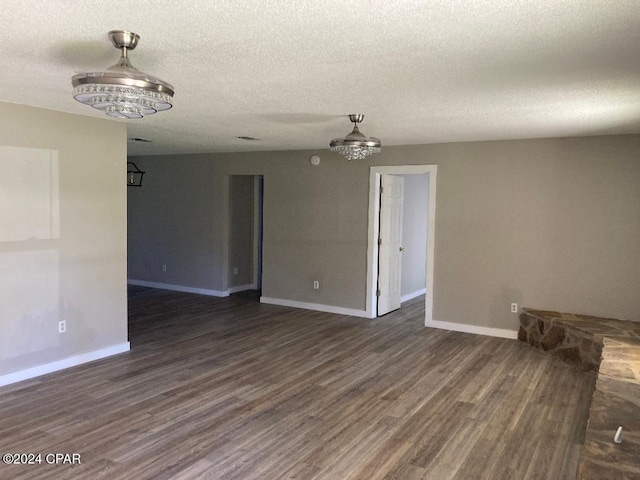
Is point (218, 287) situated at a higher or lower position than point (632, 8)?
lower

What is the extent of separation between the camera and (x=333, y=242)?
23.0 feet

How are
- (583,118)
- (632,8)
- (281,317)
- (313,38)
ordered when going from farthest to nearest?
1. (281,317)
2. (583,118)
3. (313,38)
4. (632,8)

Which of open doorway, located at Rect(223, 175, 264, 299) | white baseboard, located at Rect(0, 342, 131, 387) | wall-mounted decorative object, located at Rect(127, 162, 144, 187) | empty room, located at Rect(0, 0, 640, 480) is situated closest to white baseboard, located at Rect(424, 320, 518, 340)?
empty room, located at Rect(0, 0, 640, 480)

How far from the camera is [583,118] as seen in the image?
4.20 m

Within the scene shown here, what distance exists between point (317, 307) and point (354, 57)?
195 inches

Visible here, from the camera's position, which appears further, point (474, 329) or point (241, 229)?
point (241, 229)

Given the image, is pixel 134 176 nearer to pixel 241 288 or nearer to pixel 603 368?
pixel 241 288

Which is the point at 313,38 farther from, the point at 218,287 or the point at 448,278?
the point at 218,287

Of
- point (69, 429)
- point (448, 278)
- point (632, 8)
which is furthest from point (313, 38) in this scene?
point (448, 278)

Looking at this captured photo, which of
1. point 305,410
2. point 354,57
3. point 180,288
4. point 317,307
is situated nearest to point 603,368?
point 305,410

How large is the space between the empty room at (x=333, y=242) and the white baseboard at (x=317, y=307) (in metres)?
0.04

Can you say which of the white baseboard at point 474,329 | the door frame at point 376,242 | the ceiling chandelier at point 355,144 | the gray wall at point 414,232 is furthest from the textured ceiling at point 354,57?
the gray wall at point 414,232

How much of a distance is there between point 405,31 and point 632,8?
883 mm

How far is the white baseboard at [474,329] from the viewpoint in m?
5.77
